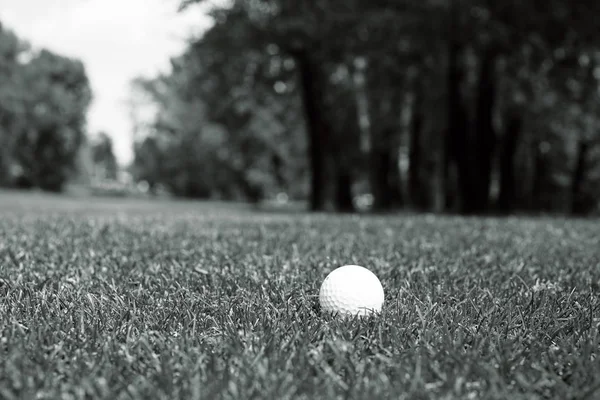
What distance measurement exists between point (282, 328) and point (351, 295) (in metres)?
0.49

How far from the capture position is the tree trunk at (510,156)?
21697 millimetres

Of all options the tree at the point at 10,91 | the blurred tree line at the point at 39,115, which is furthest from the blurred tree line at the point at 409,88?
the blurred tree line at the point at 39,115

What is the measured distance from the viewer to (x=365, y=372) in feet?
7.50

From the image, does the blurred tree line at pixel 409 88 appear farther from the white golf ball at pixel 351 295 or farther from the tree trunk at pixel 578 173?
the white golf ball at pixel 351 295

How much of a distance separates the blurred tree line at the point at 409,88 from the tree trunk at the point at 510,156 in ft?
0.18

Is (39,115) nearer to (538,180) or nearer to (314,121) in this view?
(314,121)

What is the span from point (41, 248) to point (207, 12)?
1373 centimetres

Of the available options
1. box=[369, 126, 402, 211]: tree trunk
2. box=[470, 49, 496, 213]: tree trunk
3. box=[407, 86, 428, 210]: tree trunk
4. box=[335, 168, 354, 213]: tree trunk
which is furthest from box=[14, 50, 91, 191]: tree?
box=[470, 49, 496, 213]: tree trunk

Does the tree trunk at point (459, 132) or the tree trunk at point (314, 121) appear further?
the tree trunk at point (314, 121)

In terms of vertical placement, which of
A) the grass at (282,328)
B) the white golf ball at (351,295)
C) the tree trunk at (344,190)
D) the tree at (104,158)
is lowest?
the grass at (282,328)

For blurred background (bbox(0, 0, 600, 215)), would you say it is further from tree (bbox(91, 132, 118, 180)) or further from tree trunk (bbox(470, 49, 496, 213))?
tree (bbox(91, 132, 118, 180))

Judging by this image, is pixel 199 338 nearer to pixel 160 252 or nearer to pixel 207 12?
pixel 160 252

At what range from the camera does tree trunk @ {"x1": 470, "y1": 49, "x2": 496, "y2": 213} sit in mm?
16750

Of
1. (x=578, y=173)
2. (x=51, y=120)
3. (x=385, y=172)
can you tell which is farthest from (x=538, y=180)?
(x=51, y=120)
